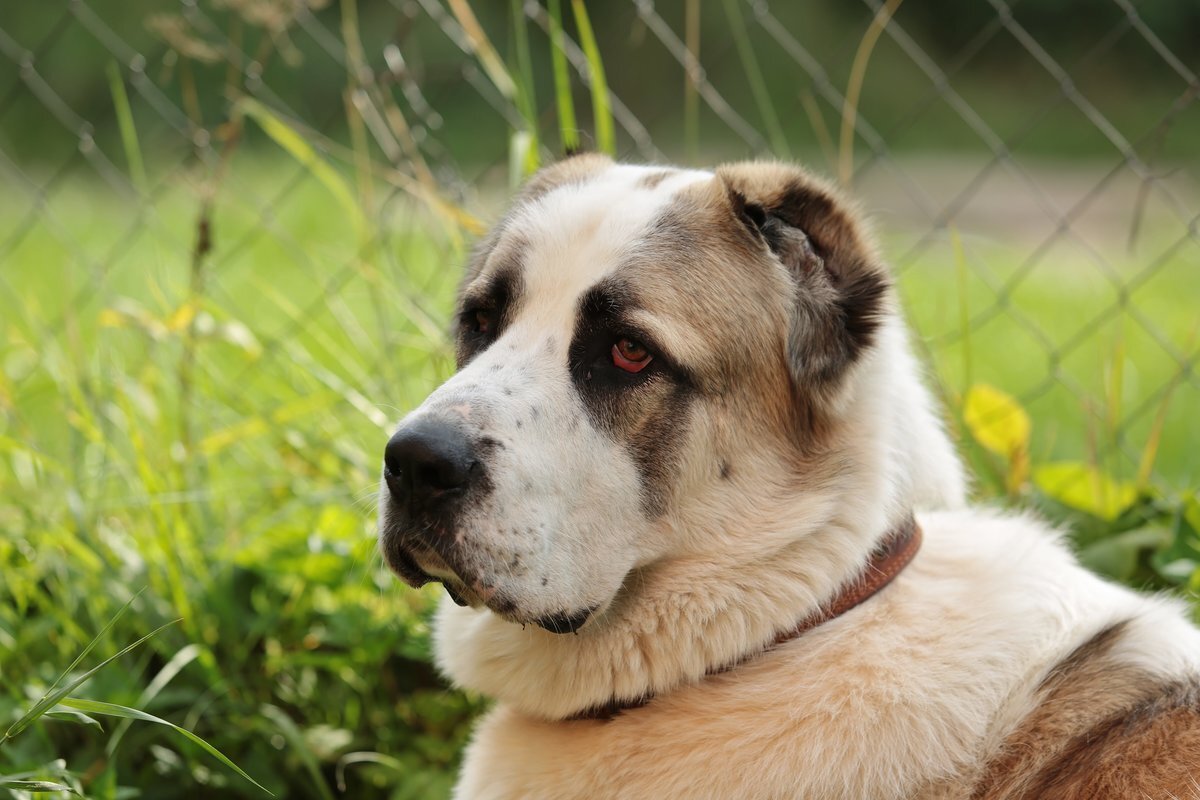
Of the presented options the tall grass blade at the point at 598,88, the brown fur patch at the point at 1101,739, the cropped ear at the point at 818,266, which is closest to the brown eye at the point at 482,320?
the cropped ear at the point at 818,266

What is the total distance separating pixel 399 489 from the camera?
7.20 ft

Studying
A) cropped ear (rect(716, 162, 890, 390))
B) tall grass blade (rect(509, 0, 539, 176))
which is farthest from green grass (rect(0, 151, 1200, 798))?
cropped ear (rect(716, 162, 890, 390))

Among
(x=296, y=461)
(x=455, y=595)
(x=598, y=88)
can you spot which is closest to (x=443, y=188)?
(x=598, y=88)

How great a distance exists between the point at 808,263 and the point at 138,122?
9.59m

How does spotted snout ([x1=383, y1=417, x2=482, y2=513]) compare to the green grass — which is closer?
spotted snout ([x1=383, y1=417, x2=482, y2=513])

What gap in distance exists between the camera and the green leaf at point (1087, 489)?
3.41 m

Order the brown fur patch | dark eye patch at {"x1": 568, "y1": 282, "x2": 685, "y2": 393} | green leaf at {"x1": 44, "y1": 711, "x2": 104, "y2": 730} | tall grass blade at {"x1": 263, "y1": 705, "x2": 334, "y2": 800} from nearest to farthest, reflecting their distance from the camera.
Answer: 1. the brown fur patch
2. green leaf at {"x1": 44, "y1": 711, "x2": 104, "y2": 730}
3. dark eye patch at {"x1": 568, "y1": 282, "x2": 685, "y2": 393}
4. tall grass blade at {"x1": 263, "y1": 705, "x2": 334, "y2": 800}

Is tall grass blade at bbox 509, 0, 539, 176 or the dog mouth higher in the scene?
tall grass blade at bbox 509, 0, 539, 176

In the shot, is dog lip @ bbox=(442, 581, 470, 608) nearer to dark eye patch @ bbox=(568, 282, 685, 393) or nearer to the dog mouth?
the dog mouth

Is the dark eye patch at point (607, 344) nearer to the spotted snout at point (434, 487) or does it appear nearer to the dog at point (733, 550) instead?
the dog at point (733, 550)

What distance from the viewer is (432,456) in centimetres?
212

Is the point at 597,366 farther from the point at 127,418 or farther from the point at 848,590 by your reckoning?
the point at 127,418

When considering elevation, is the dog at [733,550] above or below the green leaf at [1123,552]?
below

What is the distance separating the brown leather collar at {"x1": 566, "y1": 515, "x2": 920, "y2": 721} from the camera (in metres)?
2.31
